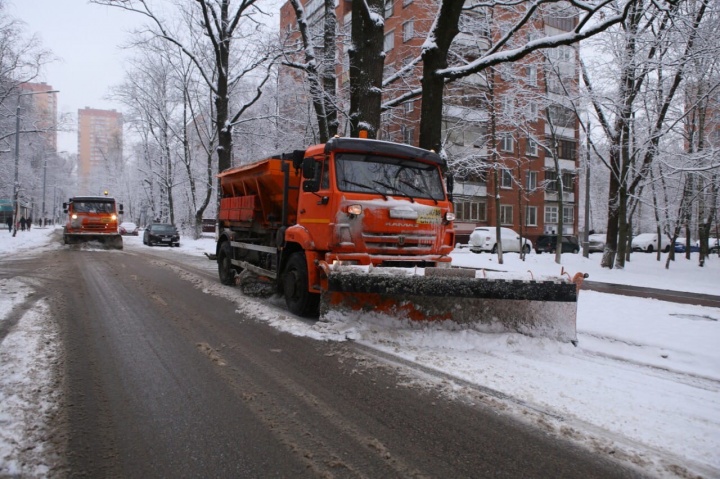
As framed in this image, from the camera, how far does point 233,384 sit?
14.0 ft

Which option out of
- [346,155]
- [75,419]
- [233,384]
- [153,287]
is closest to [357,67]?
[346,155]

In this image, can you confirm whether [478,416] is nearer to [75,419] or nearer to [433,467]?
[433,467]

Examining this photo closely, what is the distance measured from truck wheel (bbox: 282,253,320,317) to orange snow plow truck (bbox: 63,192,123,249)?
18.8 metres

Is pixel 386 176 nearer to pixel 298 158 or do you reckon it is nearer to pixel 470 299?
pixel 298 158

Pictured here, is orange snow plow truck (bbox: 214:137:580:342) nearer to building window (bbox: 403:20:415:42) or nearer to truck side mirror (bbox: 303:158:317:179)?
truck side mirror (bbox: 303:158:317:179)

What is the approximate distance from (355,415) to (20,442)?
89.6 inches

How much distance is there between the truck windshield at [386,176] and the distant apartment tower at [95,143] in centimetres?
7401

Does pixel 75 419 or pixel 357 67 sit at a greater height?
pixel 357 67

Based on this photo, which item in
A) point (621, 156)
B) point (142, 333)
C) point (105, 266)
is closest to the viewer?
point (142, 333)

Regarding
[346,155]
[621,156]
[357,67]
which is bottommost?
[346,155]

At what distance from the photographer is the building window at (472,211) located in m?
40.1

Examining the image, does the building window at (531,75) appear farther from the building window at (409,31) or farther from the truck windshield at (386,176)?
the truck windshield at (386,176)

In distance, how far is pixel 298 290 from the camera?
7.29 meters

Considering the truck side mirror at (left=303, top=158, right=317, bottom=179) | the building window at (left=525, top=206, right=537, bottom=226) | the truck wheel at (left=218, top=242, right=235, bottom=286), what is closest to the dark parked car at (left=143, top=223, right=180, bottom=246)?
the truck wheel at (left=218, top=242, right=235, bottom=286)
